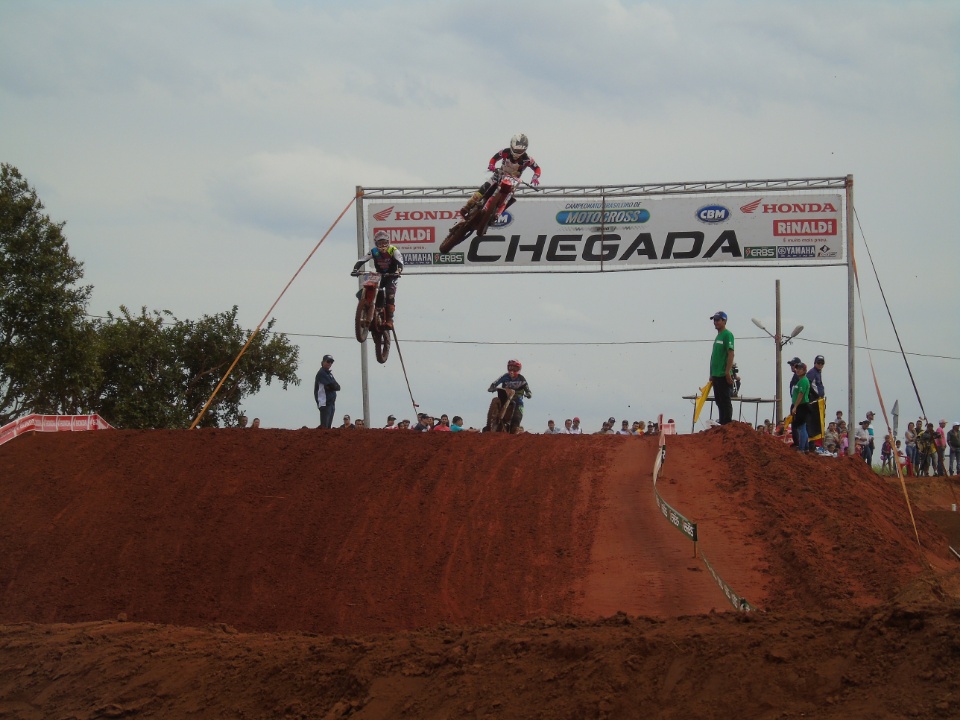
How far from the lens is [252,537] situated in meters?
13.5

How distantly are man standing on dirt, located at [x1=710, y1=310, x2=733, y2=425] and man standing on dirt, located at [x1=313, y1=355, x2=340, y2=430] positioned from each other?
653 cm

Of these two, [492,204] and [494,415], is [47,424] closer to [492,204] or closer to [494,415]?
[494,415]

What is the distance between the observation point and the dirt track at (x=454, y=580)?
22.9ft

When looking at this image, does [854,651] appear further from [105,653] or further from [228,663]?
[105,653]

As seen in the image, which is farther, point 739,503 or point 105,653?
point 739,503

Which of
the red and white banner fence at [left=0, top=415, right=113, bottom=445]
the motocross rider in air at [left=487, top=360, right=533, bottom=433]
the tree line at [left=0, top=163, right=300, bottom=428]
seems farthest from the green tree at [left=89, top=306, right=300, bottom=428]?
the motocross rider in air at [left=487, top=360, right=533, bottom=433]

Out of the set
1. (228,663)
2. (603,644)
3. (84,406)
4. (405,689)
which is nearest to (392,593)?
(228,663)

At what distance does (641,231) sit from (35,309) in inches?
575

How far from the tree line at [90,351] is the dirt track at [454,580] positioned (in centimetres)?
899

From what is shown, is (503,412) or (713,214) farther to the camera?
(713,214)

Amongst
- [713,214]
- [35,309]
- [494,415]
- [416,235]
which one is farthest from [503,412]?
[35,309]

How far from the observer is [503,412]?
18.2 metres

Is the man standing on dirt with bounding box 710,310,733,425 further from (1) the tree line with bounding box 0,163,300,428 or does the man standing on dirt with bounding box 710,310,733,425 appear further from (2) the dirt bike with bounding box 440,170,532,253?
(1) the tree line with bounding box 0,163,300,428

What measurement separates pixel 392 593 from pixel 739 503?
4752 millimetres
